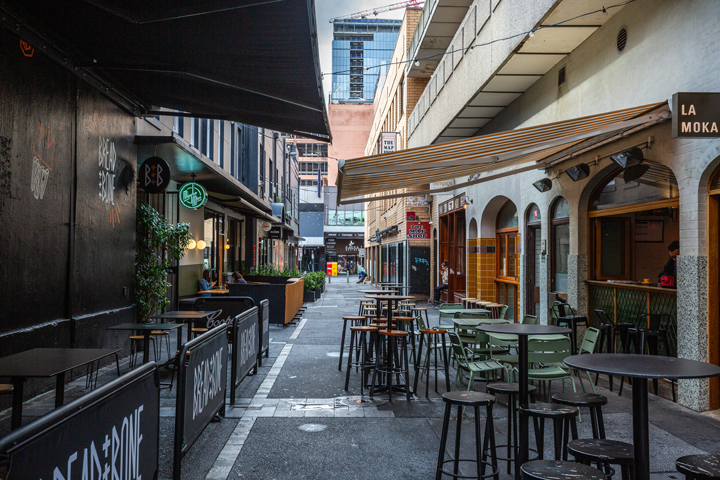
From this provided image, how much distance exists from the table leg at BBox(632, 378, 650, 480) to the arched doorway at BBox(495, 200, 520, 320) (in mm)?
10784

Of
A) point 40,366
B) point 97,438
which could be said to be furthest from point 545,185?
point 97,438

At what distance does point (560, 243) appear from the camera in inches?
430

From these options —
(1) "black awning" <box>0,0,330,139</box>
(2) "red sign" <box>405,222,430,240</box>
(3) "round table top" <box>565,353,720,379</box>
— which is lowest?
(3) "round table top" <box>565,353,720,379</box>

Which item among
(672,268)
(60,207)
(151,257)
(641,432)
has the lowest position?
(641,432)

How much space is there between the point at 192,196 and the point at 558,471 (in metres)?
11.7

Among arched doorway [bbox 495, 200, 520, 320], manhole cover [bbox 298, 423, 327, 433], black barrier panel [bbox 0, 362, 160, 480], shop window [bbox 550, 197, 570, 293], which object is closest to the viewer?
black barrier panel [bbox 0, 362, 160, 480]

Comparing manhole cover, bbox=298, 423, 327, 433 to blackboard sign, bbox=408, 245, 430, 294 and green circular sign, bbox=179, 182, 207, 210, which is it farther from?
blackboard sign, bbox=408, 245, 430, 294

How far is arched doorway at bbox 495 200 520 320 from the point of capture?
47.3 ft

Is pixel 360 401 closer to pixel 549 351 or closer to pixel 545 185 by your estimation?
pixel 549 351

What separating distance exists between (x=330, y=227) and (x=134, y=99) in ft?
199

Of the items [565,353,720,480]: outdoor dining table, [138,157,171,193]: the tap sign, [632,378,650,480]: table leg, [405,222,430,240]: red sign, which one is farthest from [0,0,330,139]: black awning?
[405,222,430,240]: red sign

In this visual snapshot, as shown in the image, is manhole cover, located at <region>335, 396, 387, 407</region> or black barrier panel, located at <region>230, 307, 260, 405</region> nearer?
black barrier panel, located at <region>230, 307, 260, 405</region>

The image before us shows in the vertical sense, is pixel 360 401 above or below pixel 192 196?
below

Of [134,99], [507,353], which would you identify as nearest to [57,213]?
[134,99]
